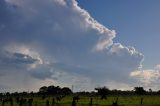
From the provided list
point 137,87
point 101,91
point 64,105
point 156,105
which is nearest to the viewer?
point 156,105

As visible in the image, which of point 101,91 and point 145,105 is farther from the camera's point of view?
point 101,91

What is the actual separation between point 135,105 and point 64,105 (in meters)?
12.6

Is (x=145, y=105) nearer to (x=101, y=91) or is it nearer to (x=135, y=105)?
(x=135, y=105)

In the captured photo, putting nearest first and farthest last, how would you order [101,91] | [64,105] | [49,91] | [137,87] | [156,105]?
[156,105]
[64,105]
[101,91]
[137,87]
[49,91]

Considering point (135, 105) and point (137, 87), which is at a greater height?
point (137, 87)

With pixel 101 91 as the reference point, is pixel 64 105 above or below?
below

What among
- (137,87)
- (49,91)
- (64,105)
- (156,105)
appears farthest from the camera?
(49,91)

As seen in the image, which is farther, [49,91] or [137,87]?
[49,91]

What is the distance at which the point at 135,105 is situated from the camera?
6794cm

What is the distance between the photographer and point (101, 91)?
5423 inches

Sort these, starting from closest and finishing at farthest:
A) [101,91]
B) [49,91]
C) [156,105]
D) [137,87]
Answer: [156,105] → [101,91] → [137,87] → [49,91]

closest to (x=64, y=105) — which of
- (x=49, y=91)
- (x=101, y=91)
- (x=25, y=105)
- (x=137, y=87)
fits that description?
(x=25, y=105)

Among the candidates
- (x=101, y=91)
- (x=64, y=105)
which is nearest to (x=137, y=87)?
(x=101, y=91)

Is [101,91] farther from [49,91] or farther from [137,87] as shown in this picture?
[49,91]
